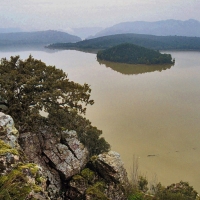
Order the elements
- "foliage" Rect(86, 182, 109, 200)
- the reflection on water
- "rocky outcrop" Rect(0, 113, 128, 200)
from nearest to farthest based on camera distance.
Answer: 1. "foliage" Rect(86, 182, 109, 200)
2. "rocky outcrop" Rect(0, 113, 128, 200)
3. the reflection on water

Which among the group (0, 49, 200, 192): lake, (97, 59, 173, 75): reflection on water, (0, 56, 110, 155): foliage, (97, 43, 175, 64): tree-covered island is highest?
(97, 43, 175, 64): tree-covered island

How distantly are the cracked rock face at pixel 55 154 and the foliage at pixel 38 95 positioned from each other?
435 mm

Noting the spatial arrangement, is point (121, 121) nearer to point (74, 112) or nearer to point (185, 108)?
point (185, 108)

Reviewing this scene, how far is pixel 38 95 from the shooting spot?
966 centimetres

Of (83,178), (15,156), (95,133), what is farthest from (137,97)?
(15,156)

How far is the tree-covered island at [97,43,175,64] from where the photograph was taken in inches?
2443

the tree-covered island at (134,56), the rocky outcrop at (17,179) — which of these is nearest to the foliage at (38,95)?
the rocky outcrop at (17,179)

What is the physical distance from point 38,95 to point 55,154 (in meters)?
2.61

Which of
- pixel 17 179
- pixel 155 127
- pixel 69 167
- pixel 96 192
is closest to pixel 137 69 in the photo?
pixel 155 127

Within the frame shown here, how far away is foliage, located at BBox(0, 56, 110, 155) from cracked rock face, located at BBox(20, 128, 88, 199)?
44cm

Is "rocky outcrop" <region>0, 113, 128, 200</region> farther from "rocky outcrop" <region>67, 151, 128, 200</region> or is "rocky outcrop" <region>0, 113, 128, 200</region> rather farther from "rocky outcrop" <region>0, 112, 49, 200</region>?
"rocky outcrop" <region>0, 112, 49, 200</region>

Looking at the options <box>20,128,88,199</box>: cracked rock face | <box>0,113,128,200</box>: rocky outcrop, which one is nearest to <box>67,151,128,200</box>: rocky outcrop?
<box>0,113,128,200</box>: rocky outcrop

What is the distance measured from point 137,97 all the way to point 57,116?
763 inches

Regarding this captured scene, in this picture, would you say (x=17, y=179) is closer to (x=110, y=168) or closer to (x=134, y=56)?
(x=110, y=168)
